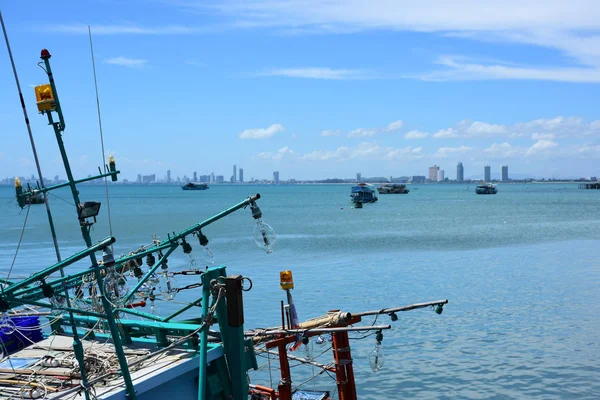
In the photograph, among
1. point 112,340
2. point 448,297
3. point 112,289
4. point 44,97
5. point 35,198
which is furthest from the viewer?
point 448,297

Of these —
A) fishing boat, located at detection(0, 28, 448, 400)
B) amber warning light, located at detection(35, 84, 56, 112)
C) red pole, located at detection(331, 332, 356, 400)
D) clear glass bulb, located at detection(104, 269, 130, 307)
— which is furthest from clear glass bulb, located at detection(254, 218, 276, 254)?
amber warning light, located at detection(35, 84, 56, 112)

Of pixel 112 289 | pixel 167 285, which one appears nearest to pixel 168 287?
pixel 167 285

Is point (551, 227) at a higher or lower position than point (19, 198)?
lower

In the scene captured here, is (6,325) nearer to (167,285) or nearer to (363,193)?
(167,285)

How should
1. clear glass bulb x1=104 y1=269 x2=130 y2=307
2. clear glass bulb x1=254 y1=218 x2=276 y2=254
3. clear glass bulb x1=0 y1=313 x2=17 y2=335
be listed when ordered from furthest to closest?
clear glass bulb x1=254 y1=218 x2=276 y2=254 < clear glass bulb x1=0 y1=313 x2=17 y2=335 < clear glass bulb x1=104 y1=269 x2=130 y2=307

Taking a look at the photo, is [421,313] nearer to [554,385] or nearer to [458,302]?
[458,302]

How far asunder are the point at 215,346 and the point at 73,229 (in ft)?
295

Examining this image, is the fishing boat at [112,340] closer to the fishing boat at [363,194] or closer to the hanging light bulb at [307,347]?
the hanging light bulb at [307,347]

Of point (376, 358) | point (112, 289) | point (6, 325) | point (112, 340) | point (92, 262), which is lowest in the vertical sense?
point (376, 358)

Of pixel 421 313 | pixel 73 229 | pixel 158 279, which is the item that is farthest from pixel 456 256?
pixel 73 229

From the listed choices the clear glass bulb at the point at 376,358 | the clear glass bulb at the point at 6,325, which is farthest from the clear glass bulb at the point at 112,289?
the clear glass bulb at the point at 376,358

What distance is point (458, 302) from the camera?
37812 millimetres

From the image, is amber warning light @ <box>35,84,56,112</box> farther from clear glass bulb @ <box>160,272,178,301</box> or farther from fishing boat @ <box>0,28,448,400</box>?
clear glass bulb @ <box>160,272,178,301</box>

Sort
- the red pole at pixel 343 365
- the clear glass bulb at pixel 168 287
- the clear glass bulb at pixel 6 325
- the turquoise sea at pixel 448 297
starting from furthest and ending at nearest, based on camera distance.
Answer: the turquoise sea at pixel 448 297, the clear glass bulb at pixel 168 287, the red pole at pixel 343 365, the clear glass bulb at pixel 6 325
